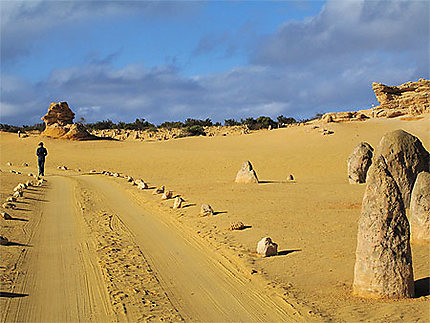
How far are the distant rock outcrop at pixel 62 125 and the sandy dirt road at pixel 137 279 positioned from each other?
33.5m

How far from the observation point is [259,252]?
809 centimetres

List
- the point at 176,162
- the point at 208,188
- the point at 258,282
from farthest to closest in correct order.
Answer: the point at 176,162, the point at 208,188, the point at 258,282

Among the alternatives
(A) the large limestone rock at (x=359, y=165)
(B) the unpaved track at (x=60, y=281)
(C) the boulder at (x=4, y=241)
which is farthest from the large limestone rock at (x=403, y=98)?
(C) the boulder at (x=4, y=241)

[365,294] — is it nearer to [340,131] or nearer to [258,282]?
[258,282]

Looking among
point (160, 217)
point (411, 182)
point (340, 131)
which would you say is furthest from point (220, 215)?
Answer: point (340, 131)

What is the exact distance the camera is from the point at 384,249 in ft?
18.5

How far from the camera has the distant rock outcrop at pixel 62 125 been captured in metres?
42.4

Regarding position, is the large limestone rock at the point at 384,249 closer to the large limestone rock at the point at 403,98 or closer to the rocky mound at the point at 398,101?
the rocky mound at the point at 398,101

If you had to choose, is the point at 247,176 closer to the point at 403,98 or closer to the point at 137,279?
the point at 137,279

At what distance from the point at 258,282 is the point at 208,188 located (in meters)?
11.2

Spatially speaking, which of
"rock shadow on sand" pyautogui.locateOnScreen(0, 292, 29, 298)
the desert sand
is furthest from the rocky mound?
"rock shadow on sand" pyautogui.locateOnScreen(0, 292, 29, 298)

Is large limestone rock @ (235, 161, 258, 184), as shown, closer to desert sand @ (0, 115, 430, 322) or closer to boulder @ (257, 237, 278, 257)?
desert sand @ (0, 115, 430, 322)

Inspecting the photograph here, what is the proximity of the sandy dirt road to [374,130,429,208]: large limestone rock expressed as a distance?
617 cm

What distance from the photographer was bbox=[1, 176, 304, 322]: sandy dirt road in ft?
17.8
